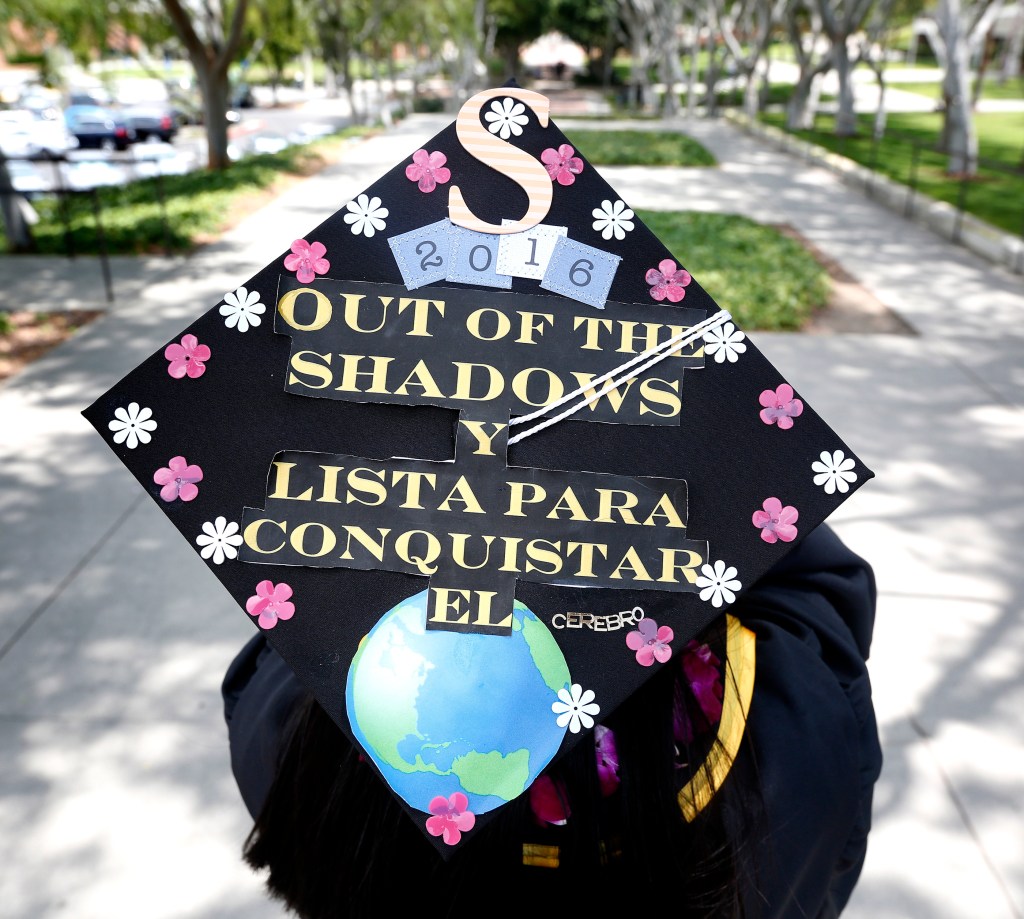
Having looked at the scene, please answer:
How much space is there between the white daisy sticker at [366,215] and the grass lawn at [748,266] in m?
5.71

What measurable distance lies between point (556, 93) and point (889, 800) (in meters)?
51.3

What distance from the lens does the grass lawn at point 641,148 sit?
51.8 feet

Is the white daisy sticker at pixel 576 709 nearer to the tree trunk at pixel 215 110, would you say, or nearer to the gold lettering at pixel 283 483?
the gold lettering at pixel 283 483

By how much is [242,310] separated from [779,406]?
683 millimetres

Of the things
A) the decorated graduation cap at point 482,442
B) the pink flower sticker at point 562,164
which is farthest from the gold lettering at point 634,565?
the pink flower sticker at point 562,164

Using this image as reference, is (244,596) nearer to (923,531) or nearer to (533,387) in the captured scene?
(533,387)

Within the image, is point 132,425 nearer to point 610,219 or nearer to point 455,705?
point 455,705

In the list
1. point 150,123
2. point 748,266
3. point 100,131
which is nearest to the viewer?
point 748,266

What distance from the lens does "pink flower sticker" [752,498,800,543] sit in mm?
1148

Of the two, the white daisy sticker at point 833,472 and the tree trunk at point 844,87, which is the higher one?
the tree trunk at point 844,87

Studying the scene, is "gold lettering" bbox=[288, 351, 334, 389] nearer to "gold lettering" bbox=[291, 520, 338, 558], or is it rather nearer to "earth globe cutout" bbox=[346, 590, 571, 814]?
"gold lettering" bbox=[291, 520, 338, 558]

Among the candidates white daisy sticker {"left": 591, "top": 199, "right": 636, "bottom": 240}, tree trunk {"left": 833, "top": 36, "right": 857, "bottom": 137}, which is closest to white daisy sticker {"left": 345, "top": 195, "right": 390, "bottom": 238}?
white daisy sticker {"left": 591, "top": 199, "right": 636, "bottom": 240}

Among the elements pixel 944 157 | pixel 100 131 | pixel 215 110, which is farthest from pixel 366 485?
pixel 100 131

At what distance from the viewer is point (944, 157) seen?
15.0 metres
